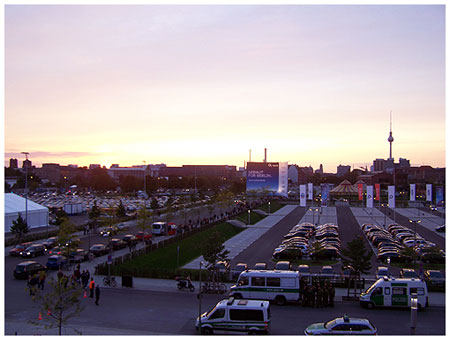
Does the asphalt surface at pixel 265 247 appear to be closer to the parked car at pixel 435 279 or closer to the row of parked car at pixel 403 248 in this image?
the row of parked car at pixel 403 248

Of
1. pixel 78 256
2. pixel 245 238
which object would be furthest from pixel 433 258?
pixel 78 256

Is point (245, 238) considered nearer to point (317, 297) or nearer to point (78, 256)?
point (78, 256)

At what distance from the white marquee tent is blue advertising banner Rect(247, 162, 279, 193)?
26.8 metres

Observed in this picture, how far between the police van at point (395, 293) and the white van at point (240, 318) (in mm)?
5795

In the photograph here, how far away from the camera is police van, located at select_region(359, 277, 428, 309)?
1705cm

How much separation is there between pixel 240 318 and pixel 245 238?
923 inches

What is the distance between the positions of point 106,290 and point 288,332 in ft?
32.3

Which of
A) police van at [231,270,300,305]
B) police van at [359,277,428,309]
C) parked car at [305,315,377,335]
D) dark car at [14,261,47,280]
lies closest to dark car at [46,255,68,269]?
dark car at [14,261,47,280]

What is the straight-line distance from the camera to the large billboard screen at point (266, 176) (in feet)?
183

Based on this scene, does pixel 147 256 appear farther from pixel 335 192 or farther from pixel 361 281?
pixel 335 192

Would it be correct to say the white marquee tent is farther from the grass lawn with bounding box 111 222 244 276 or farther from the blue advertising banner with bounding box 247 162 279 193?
the blue advertising banner with bounding box 247 162 279 193

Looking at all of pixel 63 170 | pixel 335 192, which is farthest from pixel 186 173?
pixel 335 192

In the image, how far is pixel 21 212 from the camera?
37688 millimetres

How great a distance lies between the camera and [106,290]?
20.4m
